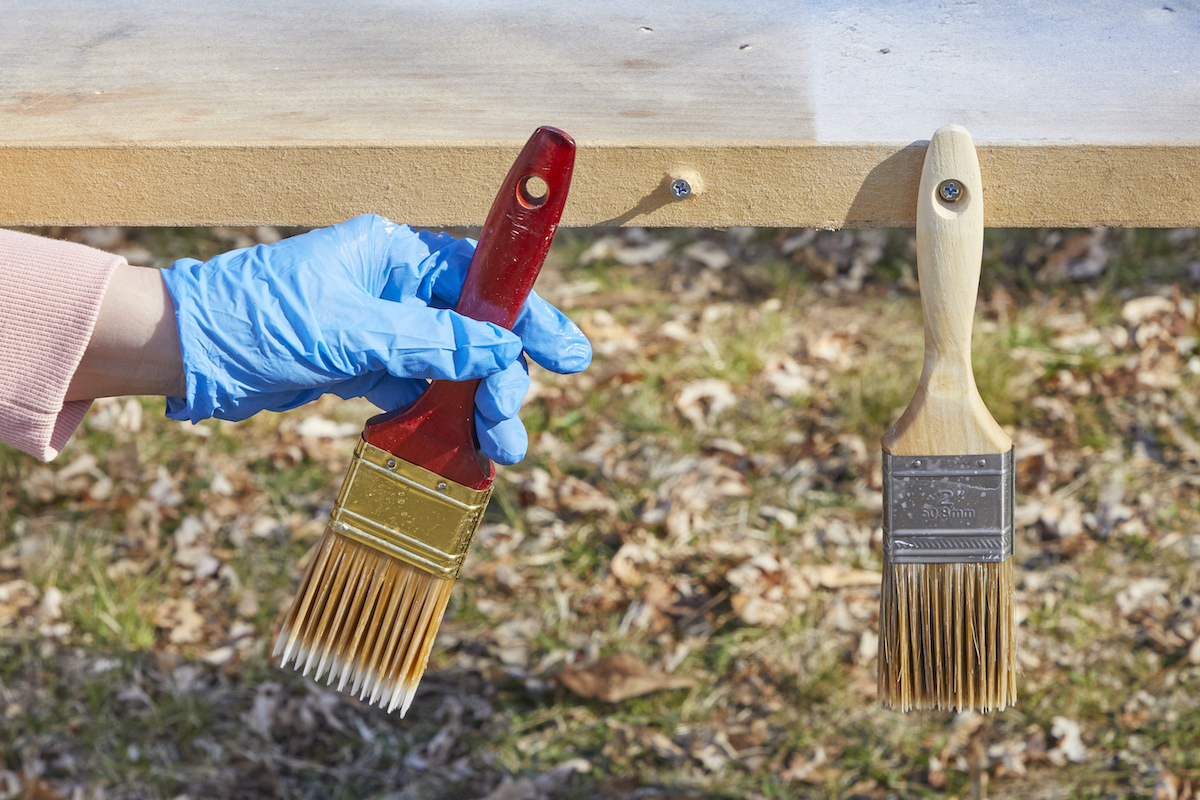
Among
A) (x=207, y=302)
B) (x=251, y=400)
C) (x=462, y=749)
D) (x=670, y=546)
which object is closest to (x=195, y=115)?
(x=207, y=302)

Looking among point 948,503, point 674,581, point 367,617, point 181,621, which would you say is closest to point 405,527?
point 367,617

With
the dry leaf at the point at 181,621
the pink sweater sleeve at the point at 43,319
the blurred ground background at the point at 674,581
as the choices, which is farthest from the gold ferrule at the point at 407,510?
the dry leaf at the point at 181,621

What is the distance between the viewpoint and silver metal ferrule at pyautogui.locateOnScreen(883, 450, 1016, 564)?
1.52 m

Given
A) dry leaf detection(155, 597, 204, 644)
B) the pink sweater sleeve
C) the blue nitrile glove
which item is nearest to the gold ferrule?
the blue nitrile glove

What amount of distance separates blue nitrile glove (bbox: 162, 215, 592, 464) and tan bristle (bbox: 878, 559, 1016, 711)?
0.68m

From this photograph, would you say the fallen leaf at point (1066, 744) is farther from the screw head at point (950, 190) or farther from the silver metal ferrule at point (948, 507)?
the screw head at point (950, 190)

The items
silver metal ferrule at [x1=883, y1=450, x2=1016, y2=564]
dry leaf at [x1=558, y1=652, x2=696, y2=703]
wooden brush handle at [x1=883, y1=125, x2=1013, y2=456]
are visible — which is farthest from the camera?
dry leaf at [x1=558, y1=652, x2=696, y2=703]

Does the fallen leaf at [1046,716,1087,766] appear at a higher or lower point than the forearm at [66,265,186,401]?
lower

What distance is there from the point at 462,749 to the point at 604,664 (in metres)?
0.45

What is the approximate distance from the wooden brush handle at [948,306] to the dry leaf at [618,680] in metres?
1.39

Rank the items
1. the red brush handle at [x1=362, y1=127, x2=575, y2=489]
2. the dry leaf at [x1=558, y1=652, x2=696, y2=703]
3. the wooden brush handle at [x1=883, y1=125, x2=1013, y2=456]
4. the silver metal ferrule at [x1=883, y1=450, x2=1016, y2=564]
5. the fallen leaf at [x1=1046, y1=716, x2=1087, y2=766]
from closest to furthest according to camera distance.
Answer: the red brush handle at [x1=362, y1=127, x2=575, y2=489] → the wooden brush handle at [x1=883, y1=125, x2=1013, y2=456] → the silver metal ferrule at [x1=883, y1=450, x2=1016, y2=564] → the fallen leaf at [x1=1046, y1=716, x2=1087, y2=766] → the dry leaf at [x1=558, y1=652, x2=696, y2=703]

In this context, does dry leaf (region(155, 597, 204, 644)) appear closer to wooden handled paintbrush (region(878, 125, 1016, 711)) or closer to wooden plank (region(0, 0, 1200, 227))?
wooden plank (region(0, 0, 1200, 227))

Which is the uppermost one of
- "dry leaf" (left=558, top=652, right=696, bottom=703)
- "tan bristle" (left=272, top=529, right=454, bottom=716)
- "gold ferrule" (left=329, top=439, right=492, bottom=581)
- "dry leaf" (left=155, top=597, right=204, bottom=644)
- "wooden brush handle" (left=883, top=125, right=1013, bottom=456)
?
"wooden brush handle" (left=883, top=125, right=1013, bottom=456)

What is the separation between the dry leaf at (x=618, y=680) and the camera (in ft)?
8.78
